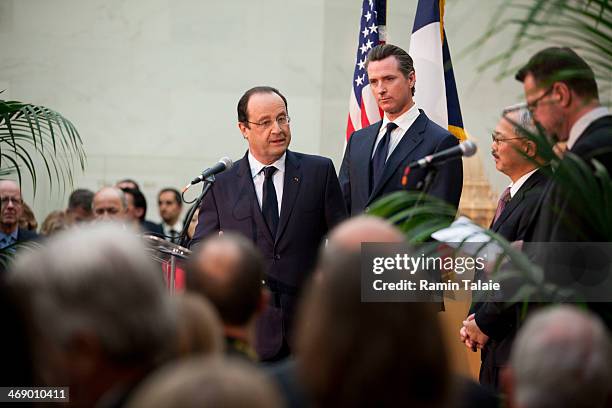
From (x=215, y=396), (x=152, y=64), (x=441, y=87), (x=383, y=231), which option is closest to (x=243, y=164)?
(x=441, y=87)

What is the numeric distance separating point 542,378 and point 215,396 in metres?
0.91

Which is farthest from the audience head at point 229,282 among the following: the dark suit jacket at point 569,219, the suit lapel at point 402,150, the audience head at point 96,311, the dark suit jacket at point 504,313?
the suit lapel at point 402,150

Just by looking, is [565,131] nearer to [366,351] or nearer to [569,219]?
[569,219]

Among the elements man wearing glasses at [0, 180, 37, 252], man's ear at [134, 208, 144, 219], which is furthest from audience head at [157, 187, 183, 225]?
man wearing glasses at [0, 180, 37, 252]

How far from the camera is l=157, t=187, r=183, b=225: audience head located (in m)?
10.6

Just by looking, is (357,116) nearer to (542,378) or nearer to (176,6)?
(176,6)

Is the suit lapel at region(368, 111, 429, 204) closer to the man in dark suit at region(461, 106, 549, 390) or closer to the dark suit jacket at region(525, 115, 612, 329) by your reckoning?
the man in dark suit at region(461, 106, 549, 390)

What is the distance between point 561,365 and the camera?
215 centimetres

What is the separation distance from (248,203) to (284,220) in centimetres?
24

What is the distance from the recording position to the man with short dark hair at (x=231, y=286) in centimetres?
275

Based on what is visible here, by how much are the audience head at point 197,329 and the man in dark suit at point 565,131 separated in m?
1.27

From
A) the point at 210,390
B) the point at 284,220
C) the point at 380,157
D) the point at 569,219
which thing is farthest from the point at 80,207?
the point at 210,390

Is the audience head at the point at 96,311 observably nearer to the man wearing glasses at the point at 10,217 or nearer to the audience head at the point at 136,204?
the man wearing glasses at the point at 10,217

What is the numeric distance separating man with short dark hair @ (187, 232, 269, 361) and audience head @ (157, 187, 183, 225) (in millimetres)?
7841
